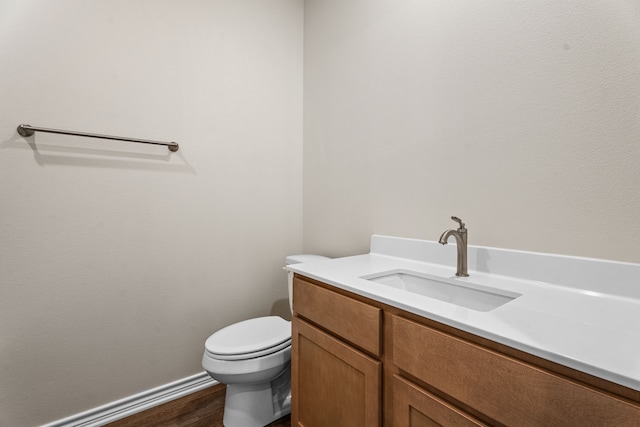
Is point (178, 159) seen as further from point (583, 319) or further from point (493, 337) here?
point (583, 319)

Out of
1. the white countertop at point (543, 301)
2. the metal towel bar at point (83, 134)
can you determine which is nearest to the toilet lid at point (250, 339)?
the white countertop at point (543, 301)

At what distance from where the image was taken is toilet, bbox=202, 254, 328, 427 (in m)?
1.33

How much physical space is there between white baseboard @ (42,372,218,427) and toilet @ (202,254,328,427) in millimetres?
380

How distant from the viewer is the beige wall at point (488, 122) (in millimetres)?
875

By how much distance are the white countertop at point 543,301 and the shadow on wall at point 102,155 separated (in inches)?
38.3

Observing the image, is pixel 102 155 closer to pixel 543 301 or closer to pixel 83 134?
pixel 83 134

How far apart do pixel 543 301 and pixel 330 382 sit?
71 centimetres

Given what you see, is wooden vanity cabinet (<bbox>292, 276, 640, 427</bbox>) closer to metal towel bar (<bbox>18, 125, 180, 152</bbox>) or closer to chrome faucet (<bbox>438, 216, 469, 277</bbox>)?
chrome faucet (<bbox>438, 216, 469, 277</bbox>)

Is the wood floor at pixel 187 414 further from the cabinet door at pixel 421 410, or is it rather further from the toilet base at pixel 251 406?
the cabinet door at pixel 421 410

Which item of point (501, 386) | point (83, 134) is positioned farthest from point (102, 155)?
point (501, 386)

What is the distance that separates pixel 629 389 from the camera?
18.4 inches

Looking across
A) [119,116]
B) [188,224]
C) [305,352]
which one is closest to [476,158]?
[305,352]

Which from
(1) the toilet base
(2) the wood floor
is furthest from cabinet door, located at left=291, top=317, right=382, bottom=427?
(2) the wood floor

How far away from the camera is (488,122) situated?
1.14m
